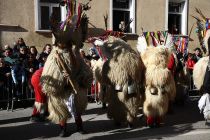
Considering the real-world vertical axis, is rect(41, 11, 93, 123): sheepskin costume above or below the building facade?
below

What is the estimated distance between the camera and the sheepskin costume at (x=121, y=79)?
6.55m

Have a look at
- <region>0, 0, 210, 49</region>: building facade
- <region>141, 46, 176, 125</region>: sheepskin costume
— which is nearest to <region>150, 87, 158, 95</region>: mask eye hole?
<region>141, 46, 176, 125</region>: sheepskin costume

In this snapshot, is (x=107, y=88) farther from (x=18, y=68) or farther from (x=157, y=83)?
(x=18, y=68)

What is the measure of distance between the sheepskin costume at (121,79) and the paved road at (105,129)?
366 millimetres

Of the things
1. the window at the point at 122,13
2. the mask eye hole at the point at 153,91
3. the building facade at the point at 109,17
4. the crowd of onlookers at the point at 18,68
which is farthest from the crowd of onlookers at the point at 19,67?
the window at the point at 122,13

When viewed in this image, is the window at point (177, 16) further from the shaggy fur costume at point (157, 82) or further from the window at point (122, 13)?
the shaggy fur costume at point (157, 82)

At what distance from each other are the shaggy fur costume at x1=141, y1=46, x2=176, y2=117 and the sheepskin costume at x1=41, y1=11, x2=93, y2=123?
1.29 meters

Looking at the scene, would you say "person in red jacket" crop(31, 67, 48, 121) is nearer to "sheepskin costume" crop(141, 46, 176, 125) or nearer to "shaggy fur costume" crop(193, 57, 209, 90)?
"sheepskin costume" crop(141, 46, 176, 125)

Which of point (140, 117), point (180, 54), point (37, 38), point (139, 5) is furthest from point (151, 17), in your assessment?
point (140, 117)

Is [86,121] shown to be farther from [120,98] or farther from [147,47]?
[147,47]

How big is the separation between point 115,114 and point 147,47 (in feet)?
5.01

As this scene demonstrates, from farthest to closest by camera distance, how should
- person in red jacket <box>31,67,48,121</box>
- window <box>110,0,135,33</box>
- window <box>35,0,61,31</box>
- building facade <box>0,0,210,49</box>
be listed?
window <box>110,0,135,33</box> → window <box>35,0,61,31</box> → building facade <box>0,0,210,49</box> → person in red jacket <box>31,67,48,121</box>

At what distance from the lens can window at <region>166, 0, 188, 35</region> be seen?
Result: 15.8 meters

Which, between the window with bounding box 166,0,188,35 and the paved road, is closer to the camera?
the paved road
